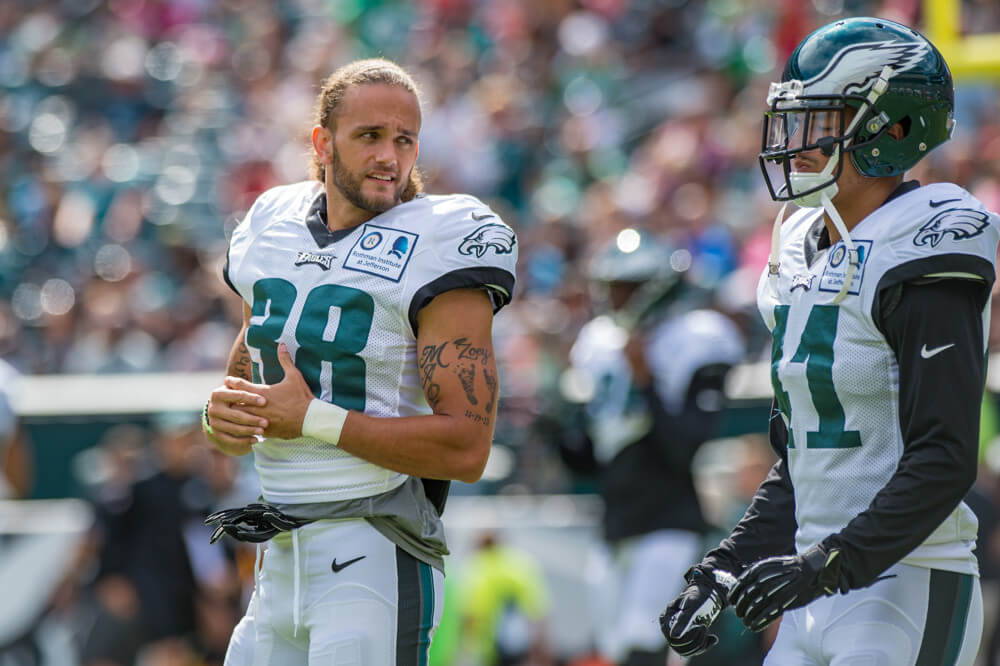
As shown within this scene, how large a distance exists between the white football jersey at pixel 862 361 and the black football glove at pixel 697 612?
21 centimetres

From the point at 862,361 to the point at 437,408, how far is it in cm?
96

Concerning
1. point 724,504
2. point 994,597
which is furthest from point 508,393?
point 994,597

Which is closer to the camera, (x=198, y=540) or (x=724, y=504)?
(x=724, y=504)

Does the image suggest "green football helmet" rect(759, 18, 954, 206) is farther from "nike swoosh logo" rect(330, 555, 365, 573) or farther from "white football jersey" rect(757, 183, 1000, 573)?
"nike swoosh logo" rect(330, 555, 365, 573)

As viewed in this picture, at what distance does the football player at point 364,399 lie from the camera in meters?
3.21

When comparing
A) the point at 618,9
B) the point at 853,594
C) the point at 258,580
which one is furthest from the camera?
the point at 618,9

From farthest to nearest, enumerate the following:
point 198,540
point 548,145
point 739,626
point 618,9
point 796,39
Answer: point 618,9
point 548,145
point 796,39
point 198,540
point 739,626

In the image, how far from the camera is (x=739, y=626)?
6648mm

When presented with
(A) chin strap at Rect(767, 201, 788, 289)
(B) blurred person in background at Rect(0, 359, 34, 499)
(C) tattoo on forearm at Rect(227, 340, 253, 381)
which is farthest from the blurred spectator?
(A) chin strap at Rect(767, 201, 788, 289)

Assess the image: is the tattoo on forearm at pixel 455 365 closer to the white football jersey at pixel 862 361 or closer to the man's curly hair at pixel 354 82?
the man's curly hair at pixel 354 82

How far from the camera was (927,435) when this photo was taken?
2.75m

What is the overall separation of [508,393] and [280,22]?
8125 millimetres

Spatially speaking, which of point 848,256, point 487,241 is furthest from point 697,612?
point 487,241

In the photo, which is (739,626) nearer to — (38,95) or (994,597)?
(994,597)
